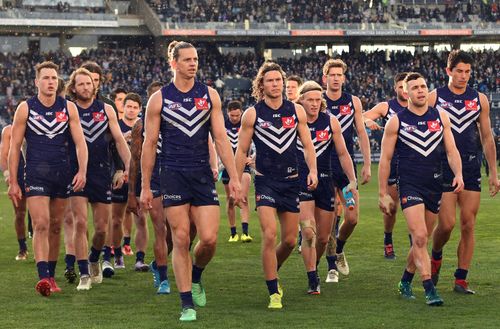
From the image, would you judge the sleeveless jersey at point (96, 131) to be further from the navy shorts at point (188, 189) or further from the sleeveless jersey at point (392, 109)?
the sleeveless jersey at point (392, 109)

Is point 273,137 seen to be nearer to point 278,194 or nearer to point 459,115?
point 278,194

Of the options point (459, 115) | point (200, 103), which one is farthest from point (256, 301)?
point (459, 115)

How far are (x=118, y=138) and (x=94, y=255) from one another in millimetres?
1343

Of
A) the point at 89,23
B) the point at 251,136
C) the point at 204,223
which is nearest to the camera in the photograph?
the point at 204,223

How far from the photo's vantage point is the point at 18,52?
61.9 meters

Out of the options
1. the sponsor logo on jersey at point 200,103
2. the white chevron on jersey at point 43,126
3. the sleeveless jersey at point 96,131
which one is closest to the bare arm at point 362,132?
the sleeveless jersey at point 96,131

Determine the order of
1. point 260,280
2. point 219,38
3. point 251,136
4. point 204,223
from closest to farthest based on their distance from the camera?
1. point 204,223
2. point 251,136
3. point 260,280
4. point 219,38

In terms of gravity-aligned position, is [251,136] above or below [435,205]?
above

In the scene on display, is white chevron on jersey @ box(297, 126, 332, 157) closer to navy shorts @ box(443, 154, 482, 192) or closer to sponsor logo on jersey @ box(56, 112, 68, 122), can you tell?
navy shorts @ box(443, 154, 482, 192)

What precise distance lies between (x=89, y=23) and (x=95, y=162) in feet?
166

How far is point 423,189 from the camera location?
10656 millimetres

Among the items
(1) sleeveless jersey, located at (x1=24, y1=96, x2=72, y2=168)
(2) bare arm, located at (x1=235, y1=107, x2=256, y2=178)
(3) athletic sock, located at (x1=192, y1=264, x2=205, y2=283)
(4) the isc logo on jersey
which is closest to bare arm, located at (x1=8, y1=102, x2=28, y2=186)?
(1) sleeveless jersey, located at (x1=24, y1=96, x2=72, y2=168)

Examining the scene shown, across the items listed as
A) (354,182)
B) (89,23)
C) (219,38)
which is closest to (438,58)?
(219,38)

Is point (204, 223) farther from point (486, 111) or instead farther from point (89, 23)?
point (89, 23)
